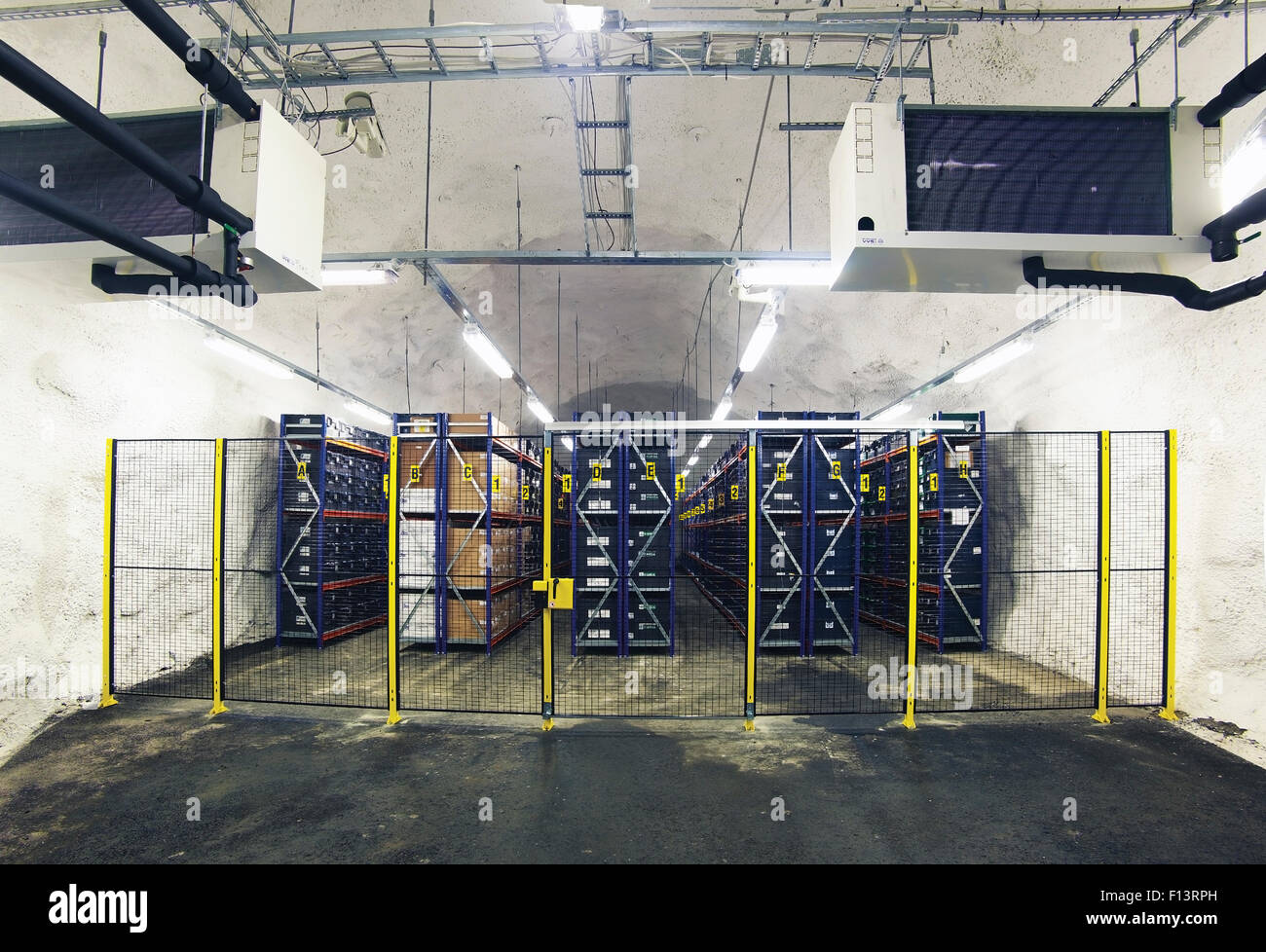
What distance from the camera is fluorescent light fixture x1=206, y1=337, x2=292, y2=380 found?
731 cm

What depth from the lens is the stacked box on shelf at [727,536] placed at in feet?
31.7

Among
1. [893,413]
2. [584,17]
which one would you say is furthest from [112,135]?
[893,413]

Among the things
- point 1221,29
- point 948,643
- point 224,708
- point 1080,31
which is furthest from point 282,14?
point 948,643

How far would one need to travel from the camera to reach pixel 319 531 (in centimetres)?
787

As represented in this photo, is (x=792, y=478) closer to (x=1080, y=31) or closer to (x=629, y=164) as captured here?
(x=629, y=164)

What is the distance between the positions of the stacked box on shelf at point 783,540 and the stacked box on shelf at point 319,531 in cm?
559

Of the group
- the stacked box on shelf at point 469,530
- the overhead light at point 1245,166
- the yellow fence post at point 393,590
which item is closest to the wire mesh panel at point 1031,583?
the overhead light at point 1245,166

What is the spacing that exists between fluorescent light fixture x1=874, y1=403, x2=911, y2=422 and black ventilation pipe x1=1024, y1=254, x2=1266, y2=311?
8373 millimetres

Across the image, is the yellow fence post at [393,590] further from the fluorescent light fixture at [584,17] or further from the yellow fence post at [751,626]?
the fluorescent light fixture at [584,17]

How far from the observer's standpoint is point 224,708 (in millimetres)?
5691

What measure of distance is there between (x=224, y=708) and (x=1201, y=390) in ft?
30.0

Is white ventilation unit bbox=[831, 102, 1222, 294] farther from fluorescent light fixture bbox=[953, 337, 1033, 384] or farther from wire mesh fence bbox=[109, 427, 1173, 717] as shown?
fluorescent light fixture bbox=[953, 337, 1033, 384]

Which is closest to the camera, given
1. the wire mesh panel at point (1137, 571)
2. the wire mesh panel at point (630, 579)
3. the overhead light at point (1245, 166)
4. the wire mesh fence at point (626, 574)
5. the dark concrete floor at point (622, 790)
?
the overhead light at point (1245, 166)

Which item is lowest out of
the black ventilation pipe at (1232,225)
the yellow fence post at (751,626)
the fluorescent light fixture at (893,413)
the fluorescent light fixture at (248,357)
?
the yellow fence post at (751,626)
